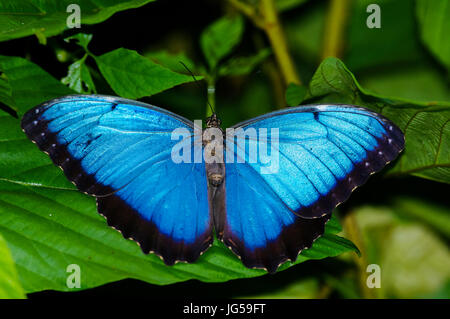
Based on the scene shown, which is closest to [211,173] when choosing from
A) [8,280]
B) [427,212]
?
[8,280]

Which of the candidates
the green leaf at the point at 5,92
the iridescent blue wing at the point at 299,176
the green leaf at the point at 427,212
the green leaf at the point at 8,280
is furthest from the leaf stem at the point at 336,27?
the green leaf at the point at 8,280

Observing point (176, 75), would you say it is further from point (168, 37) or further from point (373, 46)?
point (373, 46)

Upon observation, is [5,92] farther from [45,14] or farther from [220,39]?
[220,39]

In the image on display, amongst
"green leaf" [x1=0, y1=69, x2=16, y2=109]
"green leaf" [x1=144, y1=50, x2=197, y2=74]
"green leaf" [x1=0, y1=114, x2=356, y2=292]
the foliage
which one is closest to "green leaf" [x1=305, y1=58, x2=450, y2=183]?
the foliage

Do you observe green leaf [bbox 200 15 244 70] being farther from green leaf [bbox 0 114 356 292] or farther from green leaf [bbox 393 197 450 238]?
green leaf [bbox 393 197 450 238]

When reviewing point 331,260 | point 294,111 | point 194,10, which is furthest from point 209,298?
point 194,10

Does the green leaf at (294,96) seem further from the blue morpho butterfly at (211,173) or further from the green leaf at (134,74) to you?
the green leaf at (134,74)
